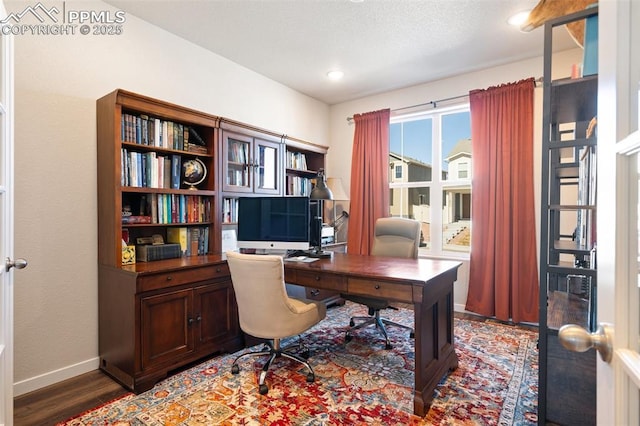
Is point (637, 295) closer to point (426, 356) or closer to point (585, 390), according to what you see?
point (585, 390)

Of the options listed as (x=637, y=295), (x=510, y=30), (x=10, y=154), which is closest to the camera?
(x=637, y=295)

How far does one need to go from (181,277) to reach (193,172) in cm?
96

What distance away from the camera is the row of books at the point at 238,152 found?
315cm

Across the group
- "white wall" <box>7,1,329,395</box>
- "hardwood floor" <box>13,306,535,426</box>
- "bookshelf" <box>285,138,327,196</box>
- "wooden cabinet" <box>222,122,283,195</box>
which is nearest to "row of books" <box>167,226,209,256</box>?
"wooden cabinet" <box>222,122,283,195</box>

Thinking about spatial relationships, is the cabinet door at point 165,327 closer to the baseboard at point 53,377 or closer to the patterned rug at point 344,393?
the patterned rug at point 344,393

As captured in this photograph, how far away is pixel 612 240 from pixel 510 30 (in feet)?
9.68

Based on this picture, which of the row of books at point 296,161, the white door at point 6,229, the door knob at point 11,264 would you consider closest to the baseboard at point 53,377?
the white door at point 6,229

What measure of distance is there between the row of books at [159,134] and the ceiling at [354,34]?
33.1 inches

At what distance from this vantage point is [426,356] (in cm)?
199

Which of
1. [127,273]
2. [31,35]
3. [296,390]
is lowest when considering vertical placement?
[296,390]

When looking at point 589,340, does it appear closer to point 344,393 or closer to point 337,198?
point 344,393

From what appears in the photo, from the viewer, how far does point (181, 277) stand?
7.72 ft

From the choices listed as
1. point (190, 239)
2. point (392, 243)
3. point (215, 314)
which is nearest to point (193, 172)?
point (190, 239)

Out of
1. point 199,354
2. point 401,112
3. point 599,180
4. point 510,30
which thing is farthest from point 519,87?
point 199,354
